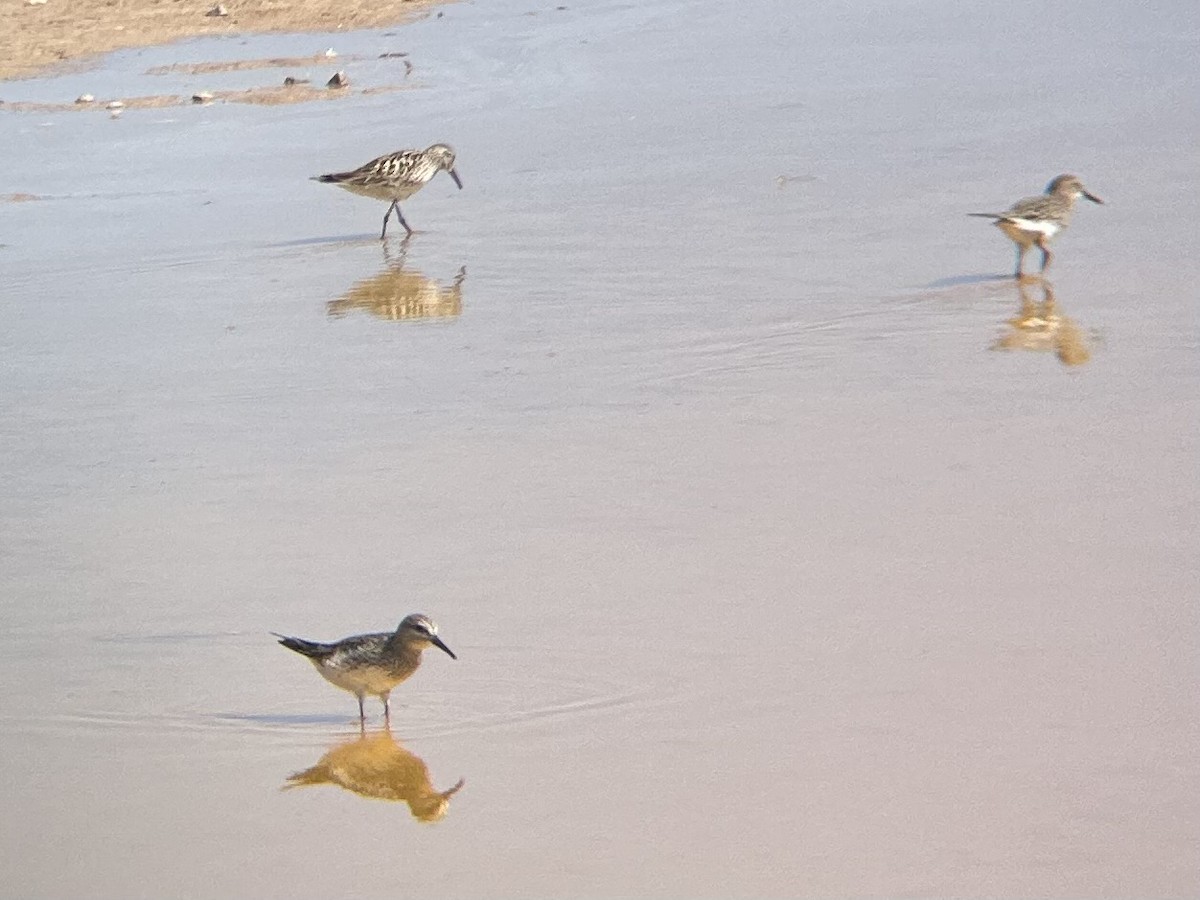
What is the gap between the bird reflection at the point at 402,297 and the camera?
38.6ft

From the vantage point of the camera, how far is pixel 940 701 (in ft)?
20.0

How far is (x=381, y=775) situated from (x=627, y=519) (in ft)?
6.77

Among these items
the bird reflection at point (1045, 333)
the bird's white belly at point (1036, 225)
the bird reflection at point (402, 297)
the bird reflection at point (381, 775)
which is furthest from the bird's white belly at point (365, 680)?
the bird's white belly at point (1036, 225)

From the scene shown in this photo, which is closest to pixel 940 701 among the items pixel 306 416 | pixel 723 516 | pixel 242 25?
pixel 723 516

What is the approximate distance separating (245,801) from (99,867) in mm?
499

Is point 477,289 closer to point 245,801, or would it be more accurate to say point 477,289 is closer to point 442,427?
point 442,427

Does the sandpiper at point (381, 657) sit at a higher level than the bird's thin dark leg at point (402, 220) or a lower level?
lower

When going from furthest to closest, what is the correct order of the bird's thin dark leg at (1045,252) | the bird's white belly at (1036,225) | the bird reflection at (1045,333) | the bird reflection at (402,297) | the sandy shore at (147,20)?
1. the sandy shore at (147,20)
2. the bird reflection at (402,297)
3. the bird's thin dark leg at (1045,252)
4. the bird's white belly at (1036,225)
5. the bird reflection at (1045,333)

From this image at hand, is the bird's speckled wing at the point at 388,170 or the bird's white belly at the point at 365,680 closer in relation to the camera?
the bird's white belly at the point at 365,680

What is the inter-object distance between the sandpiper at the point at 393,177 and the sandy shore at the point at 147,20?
32.0 ft

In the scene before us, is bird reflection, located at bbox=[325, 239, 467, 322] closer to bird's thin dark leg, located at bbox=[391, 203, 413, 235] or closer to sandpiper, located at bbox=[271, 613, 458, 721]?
bird's thin dark leg, located at bbox=[391, 203, 413, 235]

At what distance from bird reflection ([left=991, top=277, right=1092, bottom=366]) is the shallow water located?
0.05 meters

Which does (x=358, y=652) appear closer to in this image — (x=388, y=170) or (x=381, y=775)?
(x=381, y=775)

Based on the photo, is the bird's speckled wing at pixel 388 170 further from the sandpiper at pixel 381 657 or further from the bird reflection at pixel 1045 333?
the sandpiper at pixel 381 657
